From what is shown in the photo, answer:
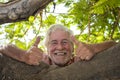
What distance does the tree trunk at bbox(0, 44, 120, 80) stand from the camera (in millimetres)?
2867

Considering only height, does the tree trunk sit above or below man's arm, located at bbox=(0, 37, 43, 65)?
below

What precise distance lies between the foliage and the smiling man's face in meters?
0.92

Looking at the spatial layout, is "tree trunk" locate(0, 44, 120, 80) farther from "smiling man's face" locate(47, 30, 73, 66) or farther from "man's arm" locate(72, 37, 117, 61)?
"smiling man's face" locate(47, 30, 73, 66)

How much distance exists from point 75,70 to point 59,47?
1.46 m

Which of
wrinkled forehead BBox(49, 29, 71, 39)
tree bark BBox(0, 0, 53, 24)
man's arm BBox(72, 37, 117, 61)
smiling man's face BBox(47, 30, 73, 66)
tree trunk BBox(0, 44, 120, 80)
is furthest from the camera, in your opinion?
wrinkled forehead BBox(49, 29, 71, 39)

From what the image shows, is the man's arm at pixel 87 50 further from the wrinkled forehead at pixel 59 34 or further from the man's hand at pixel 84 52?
the wrinkled forehead at pixel 59 34

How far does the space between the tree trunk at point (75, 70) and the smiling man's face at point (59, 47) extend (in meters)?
1.35

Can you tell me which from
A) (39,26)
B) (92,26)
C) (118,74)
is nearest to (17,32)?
(39,26)

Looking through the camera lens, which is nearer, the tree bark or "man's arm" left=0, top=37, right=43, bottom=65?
"man's arm" left=0, top=37, right=43, bottom=65

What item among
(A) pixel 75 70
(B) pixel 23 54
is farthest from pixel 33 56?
(A) pixel 75 70

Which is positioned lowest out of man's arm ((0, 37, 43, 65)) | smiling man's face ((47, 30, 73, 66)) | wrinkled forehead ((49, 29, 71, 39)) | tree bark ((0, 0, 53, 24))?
smiling man's face ((47, 30, 73, 66))

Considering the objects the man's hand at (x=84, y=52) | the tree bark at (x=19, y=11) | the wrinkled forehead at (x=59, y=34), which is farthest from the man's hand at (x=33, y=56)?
the wrinkled forehead at (x=59, y=34)

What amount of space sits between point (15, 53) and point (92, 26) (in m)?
3.22

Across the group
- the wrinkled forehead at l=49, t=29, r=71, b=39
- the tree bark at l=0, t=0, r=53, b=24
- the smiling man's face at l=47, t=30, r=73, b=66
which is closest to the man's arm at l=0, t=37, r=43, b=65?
the tree bark at l=0, t=0, r=53, b=24
